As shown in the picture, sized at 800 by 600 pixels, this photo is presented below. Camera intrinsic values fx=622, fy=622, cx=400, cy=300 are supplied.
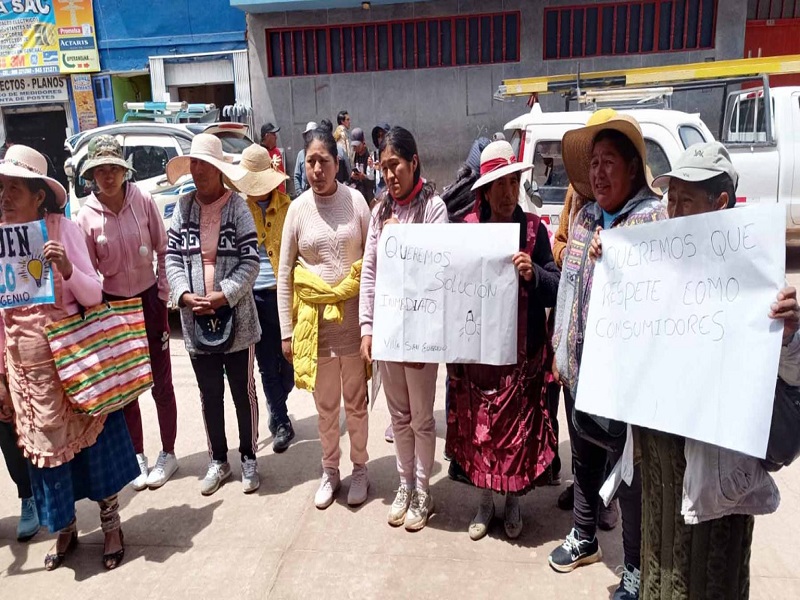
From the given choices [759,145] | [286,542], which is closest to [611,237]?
[286,542]

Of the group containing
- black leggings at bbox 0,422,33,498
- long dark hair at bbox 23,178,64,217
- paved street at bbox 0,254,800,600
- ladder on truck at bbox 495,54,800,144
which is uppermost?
ladder on truck at bbox 495,54,800,144

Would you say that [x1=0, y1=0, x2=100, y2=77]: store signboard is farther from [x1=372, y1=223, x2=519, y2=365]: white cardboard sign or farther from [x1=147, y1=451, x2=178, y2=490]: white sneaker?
[x1=372, y1=223, x2=519, y2=365]: white cardboard sign

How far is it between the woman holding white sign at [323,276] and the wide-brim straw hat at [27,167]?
3.46 feet

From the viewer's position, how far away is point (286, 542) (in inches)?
122

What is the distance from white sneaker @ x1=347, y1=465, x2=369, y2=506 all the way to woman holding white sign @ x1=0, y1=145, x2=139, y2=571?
3.88 feet

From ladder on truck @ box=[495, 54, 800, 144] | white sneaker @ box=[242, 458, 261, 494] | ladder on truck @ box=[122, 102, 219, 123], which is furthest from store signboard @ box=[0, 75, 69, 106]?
white sneaker @ box=[242, 458, 261, 494]

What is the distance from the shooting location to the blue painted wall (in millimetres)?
14055

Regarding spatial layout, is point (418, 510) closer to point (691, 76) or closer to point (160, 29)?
point (691, 76)

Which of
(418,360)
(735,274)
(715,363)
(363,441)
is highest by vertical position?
(735,274)

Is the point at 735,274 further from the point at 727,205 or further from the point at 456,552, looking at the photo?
the point at 456,552

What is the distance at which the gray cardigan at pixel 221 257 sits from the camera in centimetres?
335

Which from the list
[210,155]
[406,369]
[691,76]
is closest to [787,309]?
[406,369]

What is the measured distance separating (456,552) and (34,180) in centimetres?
256

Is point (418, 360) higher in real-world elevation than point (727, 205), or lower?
lower
